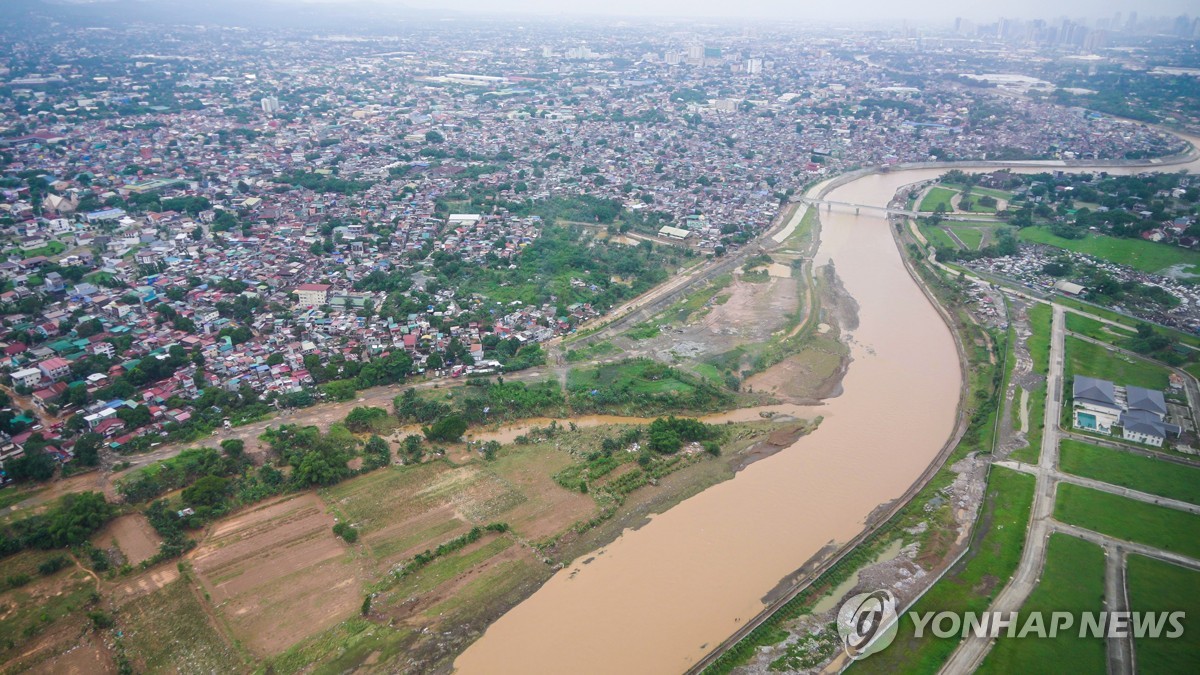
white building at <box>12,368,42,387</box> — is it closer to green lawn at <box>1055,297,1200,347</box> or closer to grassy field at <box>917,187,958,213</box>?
green lawn at <box>1055,297,1200,347</box>

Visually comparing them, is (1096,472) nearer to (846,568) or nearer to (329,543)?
(846,568)

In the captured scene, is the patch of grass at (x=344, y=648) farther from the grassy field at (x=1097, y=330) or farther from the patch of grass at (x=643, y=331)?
the grassy field at (x=1097, y=330)

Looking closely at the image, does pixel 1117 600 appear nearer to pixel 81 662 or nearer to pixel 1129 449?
pixel 1129 449

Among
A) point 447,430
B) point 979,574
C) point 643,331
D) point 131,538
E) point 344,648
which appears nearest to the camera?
Result: point 344,648

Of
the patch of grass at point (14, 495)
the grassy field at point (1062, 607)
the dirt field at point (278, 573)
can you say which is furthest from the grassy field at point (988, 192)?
the patch of grass at point (14, 495)

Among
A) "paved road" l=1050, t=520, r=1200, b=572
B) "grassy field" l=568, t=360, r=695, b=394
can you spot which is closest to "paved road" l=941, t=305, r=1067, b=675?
"paved road" l=1050, t=520, r=1200, b=572

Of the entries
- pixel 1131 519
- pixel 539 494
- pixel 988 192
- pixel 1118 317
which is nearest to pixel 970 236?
pixel 988 192

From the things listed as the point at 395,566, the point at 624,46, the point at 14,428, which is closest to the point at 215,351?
the point at 14,428

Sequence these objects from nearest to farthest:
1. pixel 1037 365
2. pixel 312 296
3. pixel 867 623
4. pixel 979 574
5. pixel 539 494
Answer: pixel 867 623, pixel 979 574, pixel 539 494, pixel 1037 365, pixel 312 296
